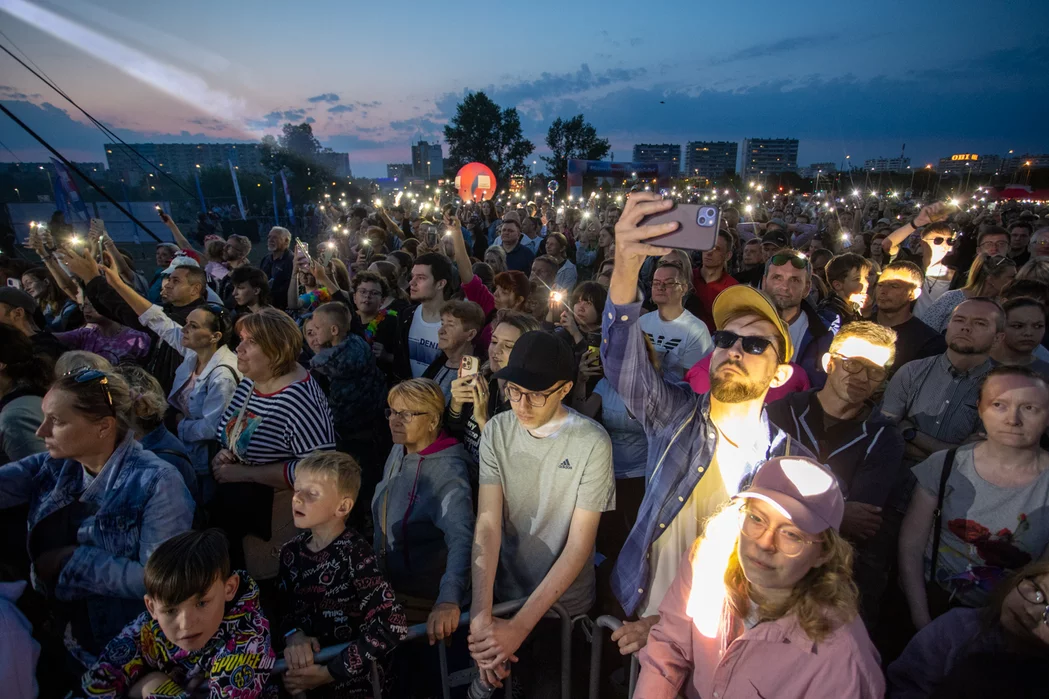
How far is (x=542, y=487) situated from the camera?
2.43 m

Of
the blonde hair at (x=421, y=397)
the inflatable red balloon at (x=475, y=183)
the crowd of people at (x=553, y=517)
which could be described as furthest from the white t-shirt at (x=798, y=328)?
the inflatable red balloon at (x=475, y=183)

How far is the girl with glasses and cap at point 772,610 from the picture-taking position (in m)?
1.61

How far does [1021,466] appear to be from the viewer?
7.61ft

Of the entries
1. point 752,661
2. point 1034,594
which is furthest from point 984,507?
point 752,661

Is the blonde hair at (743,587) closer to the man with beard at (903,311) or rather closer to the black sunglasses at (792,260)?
the black sunglasses at (792,260)

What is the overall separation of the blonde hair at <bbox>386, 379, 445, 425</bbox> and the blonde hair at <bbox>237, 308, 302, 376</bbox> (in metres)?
0.87

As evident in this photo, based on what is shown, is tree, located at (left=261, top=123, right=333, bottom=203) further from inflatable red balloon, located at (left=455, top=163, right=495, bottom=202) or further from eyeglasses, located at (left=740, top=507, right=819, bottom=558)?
eyeglasses, located at (left=740, top=507, right=819, bottom=558)

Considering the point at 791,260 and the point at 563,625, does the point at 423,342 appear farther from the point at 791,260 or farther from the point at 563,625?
the point at 791,260

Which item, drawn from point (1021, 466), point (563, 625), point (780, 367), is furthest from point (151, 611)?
point (1021, 466)

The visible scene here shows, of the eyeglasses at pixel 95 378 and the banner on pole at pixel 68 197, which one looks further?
the banner on pole at pixel 68 197

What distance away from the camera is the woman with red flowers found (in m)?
2.26

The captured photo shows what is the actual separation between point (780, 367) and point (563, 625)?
160cm

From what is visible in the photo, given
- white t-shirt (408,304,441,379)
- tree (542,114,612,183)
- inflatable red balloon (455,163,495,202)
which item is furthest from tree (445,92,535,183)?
white t-shirt (408,304,441,379)

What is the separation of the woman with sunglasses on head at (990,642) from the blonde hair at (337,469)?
2.49 meters
